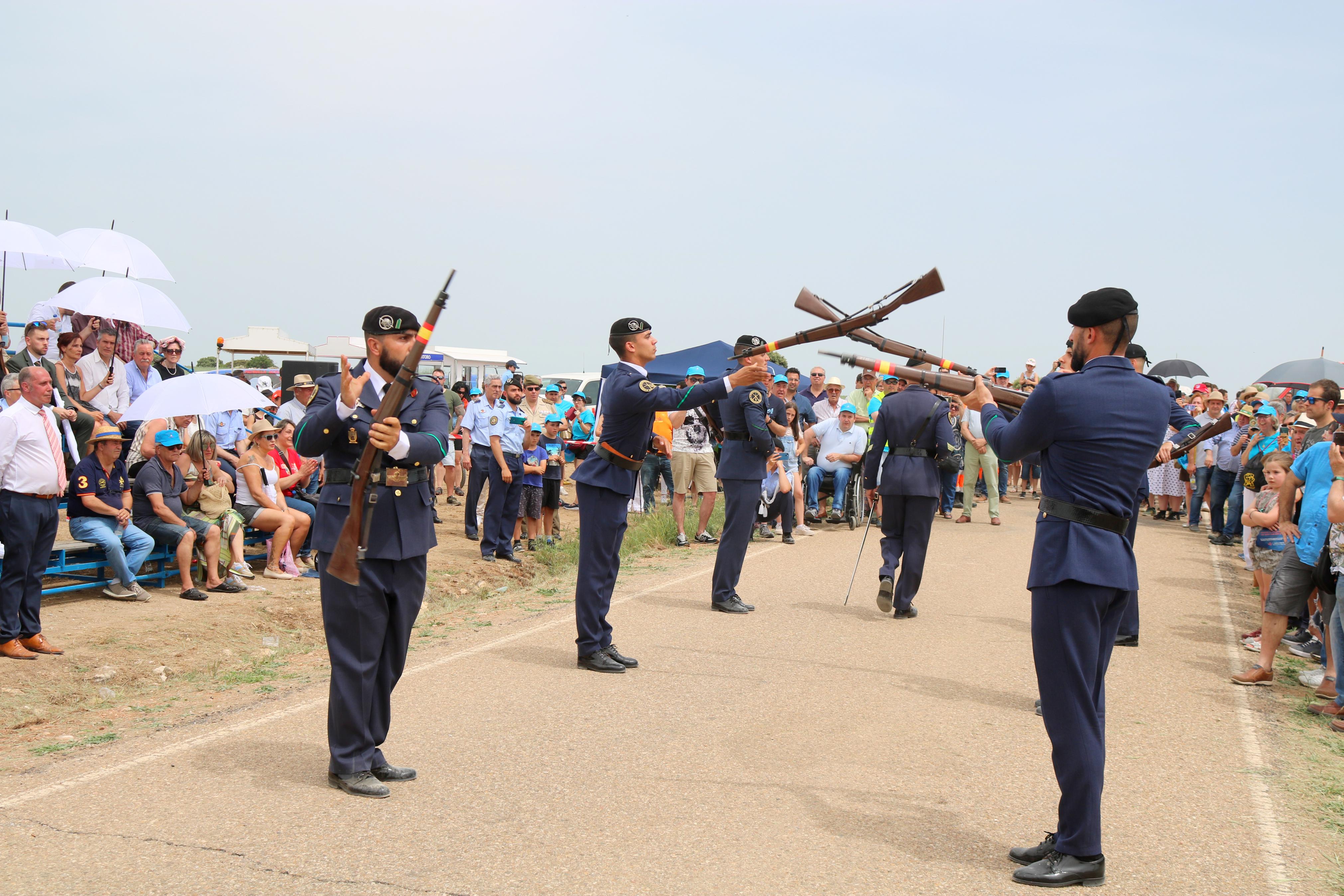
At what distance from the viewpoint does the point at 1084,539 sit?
426 centimetres

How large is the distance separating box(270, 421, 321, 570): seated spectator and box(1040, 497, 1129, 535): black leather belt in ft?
29.2

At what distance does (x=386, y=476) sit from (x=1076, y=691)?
10.2 ft

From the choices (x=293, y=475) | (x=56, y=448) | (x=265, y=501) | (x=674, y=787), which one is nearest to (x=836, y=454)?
(x=293, y=475)

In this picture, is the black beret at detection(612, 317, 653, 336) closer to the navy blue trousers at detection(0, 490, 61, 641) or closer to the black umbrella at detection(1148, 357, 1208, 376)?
the navy blue trousers at detection(0, 490, 61, 641)

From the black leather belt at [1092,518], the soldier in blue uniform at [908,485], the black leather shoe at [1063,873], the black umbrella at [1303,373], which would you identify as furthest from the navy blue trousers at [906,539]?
the black umbrella at [1303,373]

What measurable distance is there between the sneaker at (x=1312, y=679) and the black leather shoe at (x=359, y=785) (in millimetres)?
6329

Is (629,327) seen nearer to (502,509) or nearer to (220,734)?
(220,734)

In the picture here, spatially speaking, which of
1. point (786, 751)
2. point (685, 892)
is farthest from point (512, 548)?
point (685, 892)

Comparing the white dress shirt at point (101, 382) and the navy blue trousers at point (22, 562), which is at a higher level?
the white dress shirt at point (101, 382)

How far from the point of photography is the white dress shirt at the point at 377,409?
4730 mm

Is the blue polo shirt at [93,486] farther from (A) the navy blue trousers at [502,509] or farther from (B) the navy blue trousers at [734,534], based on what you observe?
(B) the navy blue trousers at [734,534]

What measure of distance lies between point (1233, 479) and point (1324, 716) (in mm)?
10366

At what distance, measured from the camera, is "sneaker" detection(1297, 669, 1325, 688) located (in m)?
7.46

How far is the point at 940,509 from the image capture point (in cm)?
1789
